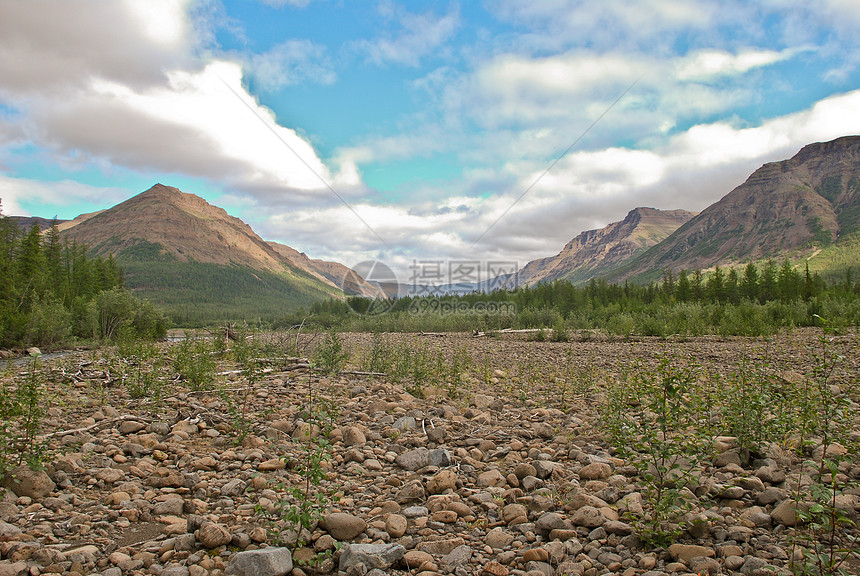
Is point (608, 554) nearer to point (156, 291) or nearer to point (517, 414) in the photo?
point (517, 414)

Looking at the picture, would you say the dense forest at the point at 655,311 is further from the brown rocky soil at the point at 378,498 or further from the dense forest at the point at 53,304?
the dense forest at the point at 53,304

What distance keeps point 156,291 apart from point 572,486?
21764 centimetres

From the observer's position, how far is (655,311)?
46.0 meters

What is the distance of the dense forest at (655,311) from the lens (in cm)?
3253

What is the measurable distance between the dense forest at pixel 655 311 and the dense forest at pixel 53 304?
42.5 feet

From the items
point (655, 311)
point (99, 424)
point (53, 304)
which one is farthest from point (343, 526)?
point (655, 311)

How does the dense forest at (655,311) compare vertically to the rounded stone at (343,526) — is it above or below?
above

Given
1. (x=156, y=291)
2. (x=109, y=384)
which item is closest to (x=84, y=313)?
(x=109, y=384)

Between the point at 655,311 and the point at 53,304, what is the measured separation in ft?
171

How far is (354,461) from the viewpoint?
6.80 metres

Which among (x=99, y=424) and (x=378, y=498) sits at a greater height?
(x=99, y=424)

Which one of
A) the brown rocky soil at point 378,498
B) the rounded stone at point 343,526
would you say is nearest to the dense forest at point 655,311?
the brown rocky soil at point 378,498

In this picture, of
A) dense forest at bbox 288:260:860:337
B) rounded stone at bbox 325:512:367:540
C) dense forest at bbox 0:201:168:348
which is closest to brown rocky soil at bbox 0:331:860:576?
rounded stone at bbox 325:512:367:540

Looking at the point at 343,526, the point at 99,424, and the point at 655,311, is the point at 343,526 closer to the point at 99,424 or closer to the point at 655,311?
the point at 99,424
